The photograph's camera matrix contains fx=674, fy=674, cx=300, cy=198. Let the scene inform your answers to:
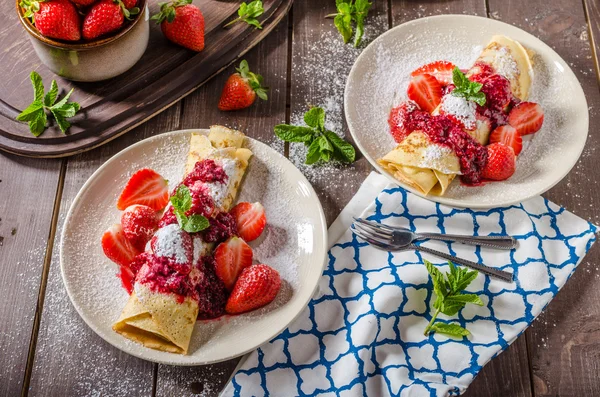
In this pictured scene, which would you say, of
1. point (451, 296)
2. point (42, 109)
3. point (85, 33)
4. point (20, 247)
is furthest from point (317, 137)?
point (20, 247)

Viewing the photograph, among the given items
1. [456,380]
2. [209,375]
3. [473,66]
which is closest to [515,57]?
[473,66]

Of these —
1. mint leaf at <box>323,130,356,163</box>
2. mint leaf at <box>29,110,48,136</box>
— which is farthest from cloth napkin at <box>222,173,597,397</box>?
mint leaf at <box>29,110,48,136</box>

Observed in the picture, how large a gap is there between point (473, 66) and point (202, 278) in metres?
1.17

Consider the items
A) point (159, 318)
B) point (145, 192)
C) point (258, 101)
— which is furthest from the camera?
point (258, 101)

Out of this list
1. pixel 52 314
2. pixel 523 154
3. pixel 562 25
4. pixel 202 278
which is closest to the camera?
pixel 202 278

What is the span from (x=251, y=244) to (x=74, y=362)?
60 centimetres

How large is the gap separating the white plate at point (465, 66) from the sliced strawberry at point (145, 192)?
0.64m

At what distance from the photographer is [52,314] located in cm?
198

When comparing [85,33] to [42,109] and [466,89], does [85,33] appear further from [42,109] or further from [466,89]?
[466,89]

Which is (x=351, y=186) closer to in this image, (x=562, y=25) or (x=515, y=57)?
(x=515, y=57)

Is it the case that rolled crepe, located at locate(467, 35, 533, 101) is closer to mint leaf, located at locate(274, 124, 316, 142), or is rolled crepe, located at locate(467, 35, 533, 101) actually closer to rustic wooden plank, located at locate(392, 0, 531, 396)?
mint leaf, located at locate(274, 124, 316, 142)

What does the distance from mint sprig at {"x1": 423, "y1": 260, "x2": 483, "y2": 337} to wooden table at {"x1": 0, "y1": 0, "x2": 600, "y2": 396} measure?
7.0 inches

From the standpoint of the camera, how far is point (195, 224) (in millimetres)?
1849

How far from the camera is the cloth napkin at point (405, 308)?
6.25 feet
